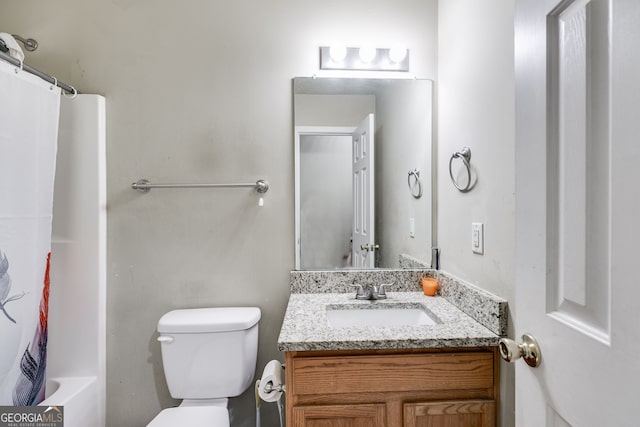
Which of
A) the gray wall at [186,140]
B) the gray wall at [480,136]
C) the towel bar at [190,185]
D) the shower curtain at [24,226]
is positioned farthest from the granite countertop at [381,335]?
the shower curtain at [24,226]

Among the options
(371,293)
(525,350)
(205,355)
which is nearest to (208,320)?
(205,355)

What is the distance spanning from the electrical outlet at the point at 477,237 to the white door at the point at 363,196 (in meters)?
0.49

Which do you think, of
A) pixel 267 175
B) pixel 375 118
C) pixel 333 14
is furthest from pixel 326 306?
pixel 333 14

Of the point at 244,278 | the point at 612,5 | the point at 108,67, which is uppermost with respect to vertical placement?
the point at 108,67

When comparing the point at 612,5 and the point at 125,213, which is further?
the point at 125,213

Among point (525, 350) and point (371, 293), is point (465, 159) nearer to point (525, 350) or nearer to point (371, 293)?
point (371, 293)

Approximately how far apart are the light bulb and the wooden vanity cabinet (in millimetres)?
1301

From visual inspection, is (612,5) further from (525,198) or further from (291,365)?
(291,365)

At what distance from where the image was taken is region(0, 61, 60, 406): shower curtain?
120 cm

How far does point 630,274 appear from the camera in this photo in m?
0.48

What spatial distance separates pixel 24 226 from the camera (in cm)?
127

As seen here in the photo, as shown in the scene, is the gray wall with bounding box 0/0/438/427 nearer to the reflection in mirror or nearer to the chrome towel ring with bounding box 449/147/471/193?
the reflection in mirror

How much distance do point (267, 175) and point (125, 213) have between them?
2.26 ft

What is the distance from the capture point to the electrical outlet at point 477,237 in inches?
49.3
